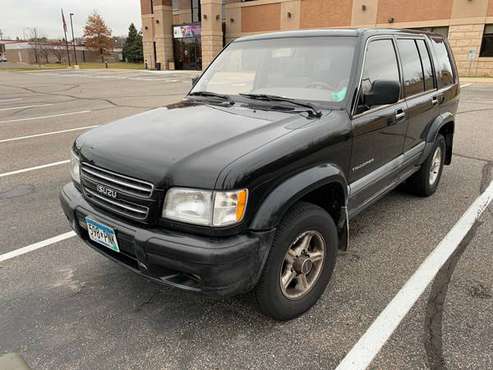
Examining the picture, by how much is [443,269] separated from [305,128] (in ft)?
5.75

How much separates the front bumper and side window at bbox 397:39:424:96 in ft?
8.18

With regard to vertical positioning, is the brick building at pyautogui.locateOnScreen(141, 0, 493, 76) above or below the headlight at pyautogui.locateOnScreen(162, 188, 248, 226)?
above

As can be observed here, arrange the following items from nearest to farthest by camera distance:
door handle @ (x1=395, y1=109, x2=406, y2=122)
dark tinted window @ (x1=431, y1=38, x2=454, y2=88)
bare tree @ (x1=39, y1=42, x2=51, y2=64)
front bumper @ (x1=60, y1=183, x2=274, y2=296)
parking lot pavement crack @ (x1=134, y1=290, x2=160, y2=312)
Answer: front bumper @ (x1=60, y1=183, x2=274, y2=296)
parking lot pavement crack @ (x1=134, y1=290, x2=160, y2=312)
door handle @ (x1=395, y1=109, x2=406, y2=122)
dark tinted window @ (x1=431, y1=38, x2=454, y2=88)
bare tree @ (x1=39, y1=42, x2=51, y2=64)

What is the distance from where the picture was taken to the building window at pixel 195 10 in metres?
42.0

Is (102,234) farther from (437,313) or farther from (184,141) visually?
(437,313)

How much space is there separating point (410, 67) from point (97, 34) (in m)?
76.6

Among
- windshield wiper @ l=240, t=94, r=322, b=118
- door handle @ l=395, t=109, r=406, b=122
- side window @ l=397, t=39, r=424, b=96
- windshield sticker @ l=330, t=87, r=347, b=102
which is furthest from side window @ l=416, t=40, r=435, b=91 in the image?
windshield wiper @ l=240, t=94, r=322, b=118

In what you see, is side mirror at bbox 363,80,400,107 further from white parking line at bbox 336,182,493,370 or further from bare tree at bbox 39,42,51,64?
bare tree at bbox 39,42,51,64

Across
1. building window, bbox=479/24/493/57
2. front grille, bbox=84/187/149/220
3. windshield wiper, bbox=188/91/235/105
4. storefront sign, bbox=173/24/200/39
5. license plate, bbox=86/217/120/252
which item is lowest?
license plate, bbox=86/217/120/252

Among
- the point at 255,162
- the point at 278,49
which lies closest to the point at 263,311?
the point at 255,162

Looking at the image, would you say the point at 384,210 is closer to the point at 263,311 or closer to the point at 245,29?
the point at 263,311

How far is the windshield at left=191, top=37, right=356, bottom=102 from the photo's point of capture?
312 cm

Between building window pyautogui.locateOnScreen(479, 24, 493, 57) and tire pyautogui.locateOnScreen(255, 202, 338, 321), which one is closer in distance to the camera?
tire pyautogui.locateOnScreen(255, 202, 338, 321)

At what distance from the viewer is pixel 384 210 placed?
4.46 metres
